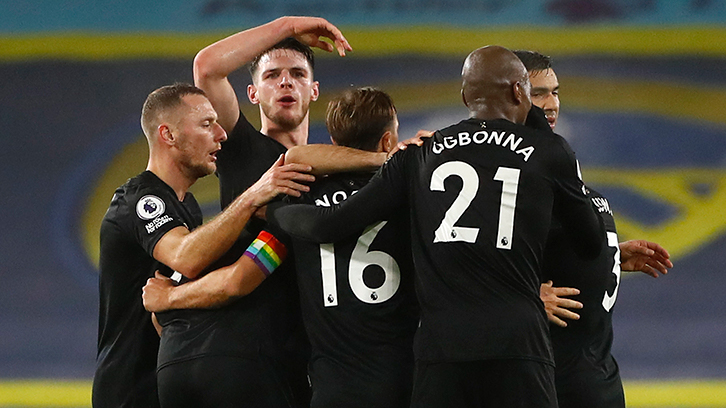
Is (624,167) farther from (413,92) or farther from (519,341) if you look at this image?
(519,341)

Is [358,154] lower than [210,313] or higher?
higher

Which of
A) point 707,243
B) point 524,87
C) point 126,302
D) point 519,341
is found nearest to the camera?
point 519,341

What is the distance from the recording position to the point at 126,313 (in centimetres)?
369

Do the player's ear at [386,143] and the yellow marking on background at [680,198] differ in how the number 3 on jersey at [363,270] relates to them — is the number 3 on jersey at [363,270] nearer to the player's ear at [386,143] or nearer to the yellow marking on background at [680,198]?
the player's ear at [386,143]

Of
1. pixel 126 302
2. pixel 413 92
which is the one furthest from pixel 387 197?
pixel 413 92

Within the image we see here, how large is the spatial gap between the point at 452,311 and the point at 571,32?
547cm

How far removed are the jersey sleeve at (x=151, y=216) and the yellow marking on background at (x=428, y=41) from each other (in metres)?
4.55

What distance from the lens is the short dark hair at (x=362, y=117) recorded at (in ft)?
10.3

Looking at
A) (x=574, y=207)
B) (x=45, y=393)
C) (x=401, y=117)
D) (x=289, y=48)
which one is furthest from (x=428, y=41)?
(x=574, y=207)

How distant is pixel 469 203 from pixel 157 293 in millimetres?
1341

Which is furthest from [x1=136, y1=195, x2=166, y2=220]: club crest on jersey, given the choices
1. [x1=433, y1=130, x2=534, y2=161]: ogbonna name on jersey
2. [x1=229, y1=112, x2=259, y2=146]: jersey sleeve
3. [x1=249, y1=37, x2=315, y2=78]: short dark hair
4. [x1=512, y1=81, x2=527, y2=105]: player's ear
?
[x1=512, y1=81, x2=527, y2=105]: player's ear

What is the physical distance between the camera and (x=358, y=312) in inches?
119

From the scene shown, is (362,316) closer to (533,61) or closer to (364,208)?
(364,208)

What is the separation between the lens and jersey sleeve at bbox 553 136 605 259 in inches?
115
